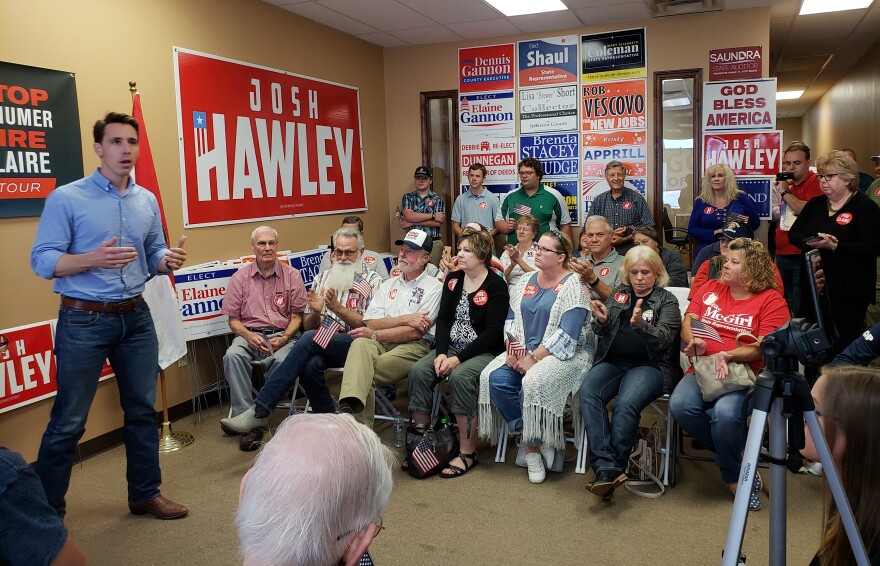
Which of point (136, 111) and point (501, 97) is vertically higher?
point (501, 97)

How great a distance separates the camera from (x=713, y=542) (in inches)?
115

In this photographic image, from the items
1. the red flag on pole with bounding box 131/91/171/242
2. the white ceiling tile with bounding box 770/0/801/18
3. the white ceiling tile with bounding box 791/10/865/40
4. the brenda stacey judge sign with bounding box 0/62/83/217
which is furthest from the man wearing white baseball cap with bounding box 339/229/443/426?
the white ceiling tile with bounding box 791/10/865/40

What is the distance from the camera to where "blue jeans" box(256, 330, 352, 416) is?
4066mm

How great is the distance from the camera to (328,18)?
20.3 feet

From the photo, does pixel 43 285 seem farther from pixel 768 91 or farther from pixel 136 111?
pixel 768 91

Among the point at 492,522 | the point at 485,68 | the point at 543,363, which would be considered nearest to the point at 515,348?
the point at 543,363

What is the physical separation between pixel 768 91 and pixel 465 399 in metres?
4.33

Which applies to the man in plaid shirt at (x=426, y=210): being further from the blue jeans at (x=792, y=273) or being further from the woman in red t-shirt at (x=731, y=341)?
the woman in red t-shirt at (x=731, y=341)

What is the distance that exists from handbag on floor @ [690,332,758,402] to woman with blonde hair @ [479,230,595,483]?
2.15 feet

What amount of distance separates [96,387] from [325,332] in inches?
55.4

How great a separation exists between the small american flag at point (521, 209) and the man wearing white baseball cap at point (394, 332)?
2145 millimetres

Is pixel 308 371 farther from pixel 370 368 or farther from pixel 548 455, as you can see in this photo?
pixel 548 455

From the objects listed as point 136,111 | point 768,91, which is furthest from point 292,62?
point 768,91

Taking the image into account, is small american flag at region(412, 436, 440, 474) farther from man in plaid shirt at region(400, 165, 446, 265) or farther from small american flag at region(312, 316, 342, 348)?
man in plaid shirt at region(400, 165, 446, 265)
